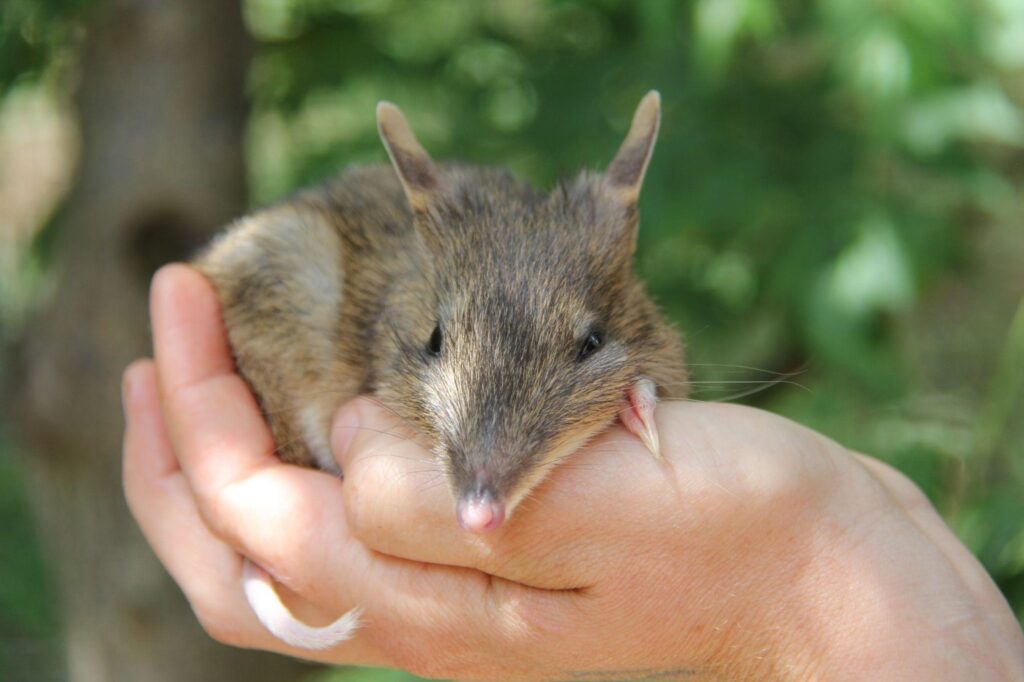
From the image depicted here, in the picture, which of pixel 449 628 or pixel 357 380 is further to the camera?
pixel 357 380

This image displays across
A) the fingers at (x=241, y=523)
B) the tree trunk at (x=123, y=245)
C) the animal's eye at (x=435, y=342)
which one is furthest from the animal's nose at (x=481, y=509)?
the tree trunk at (x=123, y=245)

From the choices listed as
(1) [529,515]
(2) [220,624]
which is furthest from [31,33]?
(1) [529,515]

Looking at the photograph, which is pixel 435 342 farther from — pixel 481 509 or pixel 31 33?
pixel 31 33

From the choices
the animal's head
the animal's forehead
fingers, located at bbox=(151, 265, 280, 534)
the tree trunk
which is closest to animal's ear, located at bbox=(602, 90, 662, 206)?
the animal's head

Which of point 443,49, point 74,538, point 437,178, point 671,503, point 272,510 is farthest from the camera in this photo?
point 74,538

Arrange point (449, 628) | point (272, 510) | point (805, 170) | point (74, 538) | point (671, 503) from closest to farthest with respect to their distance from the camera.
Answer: point (671, 503) < point (449, 628) < point (272, 510) < point (805, 170) < point (74, 538)

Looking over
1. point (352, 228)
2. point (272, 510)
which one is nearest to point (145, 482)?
point (272, 510)

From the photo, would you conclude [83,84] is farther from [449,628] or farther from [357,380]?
[449,628]
